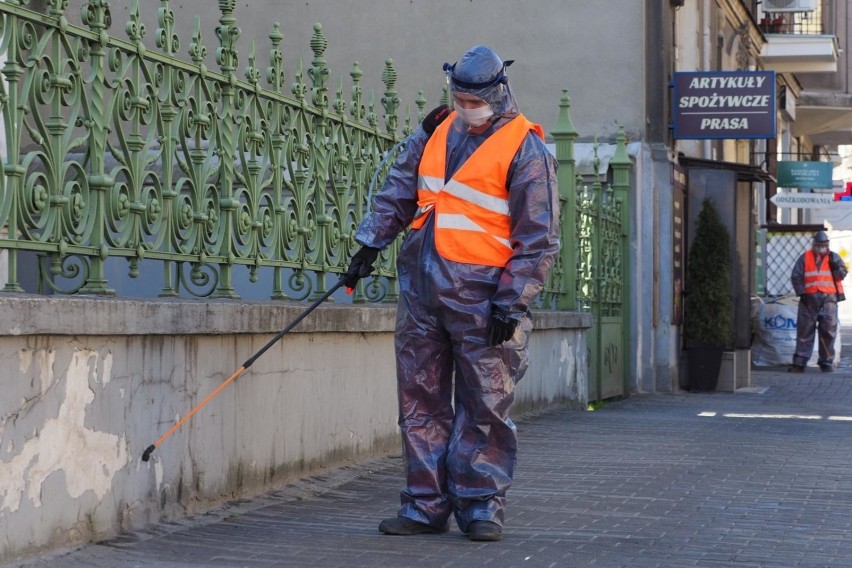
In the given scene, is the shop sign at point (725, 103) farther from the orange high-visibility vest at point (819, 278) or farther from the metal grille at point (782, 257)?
the metal grille at point (782, 257)

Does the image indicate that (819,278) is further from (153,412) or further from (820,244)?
(153,412)

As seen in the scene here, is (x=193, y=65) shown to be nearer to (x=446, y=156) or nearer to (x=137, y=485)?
(x=446, y=156)

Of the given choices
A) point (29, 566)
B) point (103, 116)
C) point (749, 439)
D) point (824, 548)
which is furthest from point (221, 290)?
point (749, 439)

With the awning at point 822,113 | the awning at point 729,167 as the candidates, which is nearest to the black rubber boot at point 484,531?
the awning at point 729,167

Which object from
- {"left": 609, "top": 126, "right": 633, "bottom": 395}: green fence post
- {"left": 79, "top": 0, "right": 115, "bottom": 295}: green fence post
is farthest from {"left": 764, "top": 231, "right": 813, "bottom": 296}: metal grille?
{"left": 79, "top": 0, "right": 115, "bottom": 295}: green fence post

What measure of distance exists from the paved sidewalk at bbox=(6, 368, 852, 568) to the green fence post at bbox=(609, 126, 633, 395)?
5.18 meters

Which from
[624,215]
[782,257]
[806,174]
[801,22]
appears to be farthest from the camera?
[801,22]

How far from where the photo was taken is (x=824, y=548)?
5684 millimetres

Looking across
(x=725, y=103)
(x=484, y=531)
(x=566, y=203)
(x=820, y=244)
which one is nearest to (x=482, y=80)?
(x=484, y=531)

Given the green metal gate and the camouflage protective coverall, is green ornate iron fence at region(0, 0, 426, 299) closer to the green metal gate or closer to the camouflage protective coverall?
the green metal gate

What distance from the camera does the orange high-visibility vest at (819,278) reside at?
21.0 metres

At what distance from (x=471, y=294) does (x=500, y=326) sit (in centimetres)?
22

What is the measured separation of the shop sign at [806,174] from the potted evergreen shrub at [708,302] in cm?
1220

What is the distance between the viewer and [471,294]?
580cm
